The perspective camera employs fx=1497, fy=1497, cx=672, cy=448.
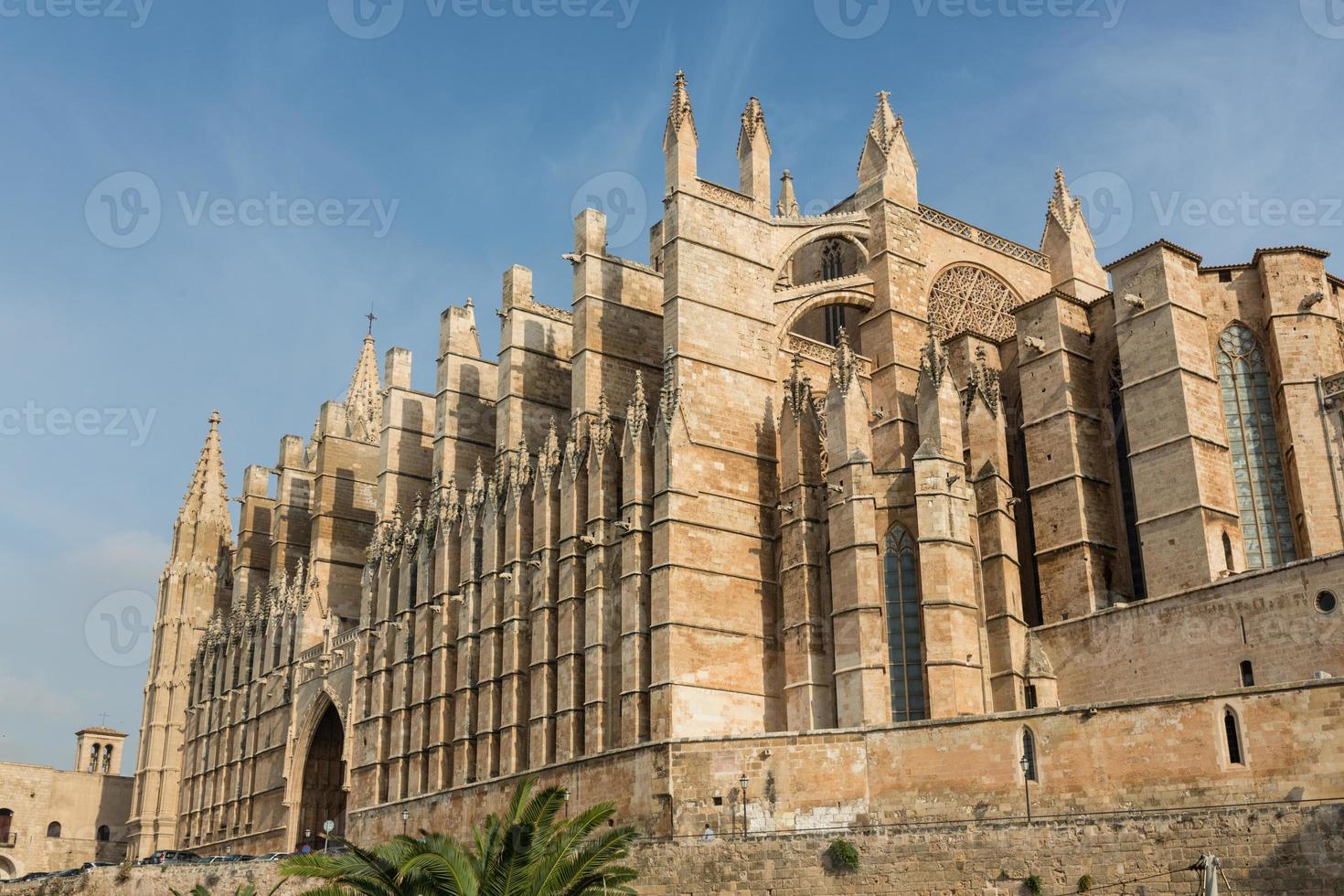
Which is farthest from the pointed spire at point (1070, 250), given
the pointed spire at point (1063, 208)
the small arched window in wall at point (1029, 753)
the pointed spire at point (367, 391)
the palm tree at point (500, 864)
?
the pointed spire at point (367, 391)

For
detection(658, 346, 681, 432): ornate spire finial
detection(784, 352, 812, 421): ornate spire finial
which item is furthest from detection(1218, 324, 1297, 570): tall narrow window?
detection(658, 346, 681, 432): ornate spire finial

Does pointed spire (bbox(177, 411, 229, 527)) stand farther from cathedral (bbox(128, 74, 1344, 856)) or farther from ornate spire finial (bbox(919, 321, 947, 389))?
ornate spire finial (bbox(919, 321, 947, 389))

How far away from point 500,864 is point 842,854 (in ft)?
18.3

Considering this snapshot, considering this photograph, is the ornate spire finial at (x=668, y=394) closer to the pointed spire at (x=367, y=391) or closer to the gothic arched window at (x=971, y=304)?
the gothic arched window at (x=971, y=304)

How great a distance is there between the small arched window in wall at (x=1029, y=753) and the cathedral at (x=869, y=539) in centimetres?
7

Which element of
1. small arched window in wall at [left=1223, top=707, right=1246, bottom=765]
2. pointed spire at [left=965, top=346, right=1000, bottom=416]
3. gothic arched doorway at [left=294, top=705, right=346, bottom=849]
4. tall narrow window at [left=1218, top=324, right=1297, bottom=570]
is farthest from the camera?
gothic arched doorway at [left=294, top=705, right=346, bottom=849]

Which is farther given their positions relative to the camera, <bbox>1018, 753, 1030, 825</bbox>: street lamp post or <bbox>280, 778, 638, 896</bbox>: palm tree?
<bbox>1018, 753, 1030, 825</bbox>: street lamp post

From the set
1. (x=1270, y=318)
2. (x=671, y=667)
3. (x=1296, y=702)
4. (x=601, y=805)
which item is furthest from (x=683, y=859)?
(x=1270, y=318)

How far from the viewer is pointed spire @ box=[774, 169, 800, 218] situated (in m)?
47.7

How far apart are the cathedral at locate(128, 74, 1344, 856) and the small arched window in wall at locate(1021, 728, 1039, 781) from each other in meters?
0.07

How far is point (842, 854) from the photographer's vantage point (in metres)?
21.7

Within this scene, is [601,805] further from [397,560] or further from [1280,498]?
[397,560]

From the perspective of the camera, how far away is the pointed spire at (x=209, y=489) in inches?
2178

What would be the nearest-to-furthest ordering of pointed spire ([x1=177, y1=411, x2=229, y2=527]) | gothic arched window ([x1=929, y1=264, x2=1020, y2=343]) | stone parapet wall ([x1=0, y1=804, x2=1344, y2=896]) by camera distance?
1. stone parapet wall ([x1=0, y1=804, x2=1344, y2=896])
2. gothic arched window ([x1=929, y1=264, x2=1020, y2=343])
3. pointed spire ([x1=177, y1=411, x2=229, y2=527])
